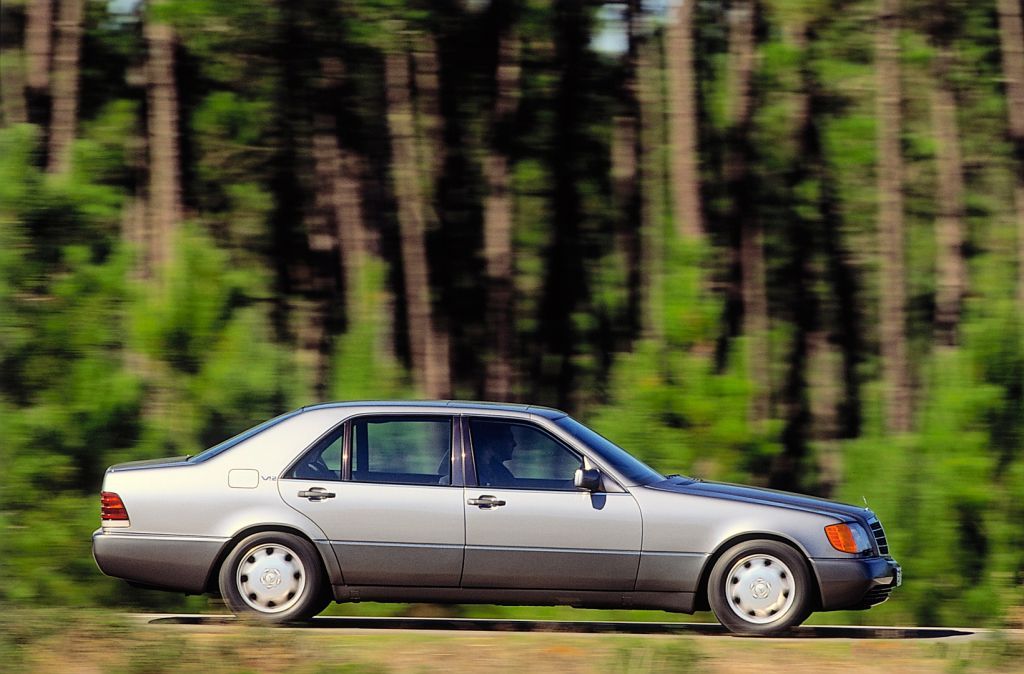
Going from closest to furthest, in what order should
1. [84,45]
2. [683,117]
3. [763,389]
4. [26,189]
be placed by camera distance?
[26,189], [763,389], [683,117], [84,45]

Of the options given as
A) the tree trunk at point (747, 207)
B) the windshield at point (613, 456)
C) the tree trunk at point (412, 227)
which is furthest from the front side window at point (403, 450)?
the tree trunk at point (412, 227)

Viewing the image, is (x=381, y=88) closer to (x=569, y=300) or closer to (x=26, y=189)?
(x=569, y=300)

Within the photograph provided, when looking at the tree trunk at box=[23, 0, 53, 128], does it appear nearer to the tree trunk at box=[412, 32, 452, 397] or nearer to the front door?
the tree trunk at box=[412, 32, 452, 397]

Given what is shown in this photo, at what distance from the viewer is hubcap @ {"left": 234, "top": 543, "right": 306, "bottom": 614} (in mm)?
9094

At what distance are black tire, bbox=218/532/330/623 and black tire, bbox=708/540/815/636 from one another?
252 cm

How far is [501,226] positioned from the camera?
18891 millimetres

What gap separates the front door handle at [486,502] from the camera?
29.5ft

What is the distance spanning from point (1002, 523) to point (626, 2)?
852cm

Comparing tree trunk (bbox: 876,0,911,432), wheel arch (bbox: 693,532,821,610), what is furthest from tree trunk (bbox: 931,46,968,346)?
wheel arch (bbox: 693,532,821,610)

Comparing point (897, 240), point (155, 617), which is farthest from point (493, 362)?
point (155, 617)

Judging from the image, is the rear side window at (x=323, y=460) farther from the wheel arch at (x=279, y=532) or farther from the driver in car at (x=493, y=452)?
the driver in car at (x=493, y=452)

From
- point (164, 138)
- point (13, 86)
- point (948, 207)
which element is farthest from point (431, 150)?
point (948, 207)

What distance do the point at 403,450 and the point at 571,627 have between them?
5.27 feet

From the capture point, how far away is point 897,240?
17.7 meters
